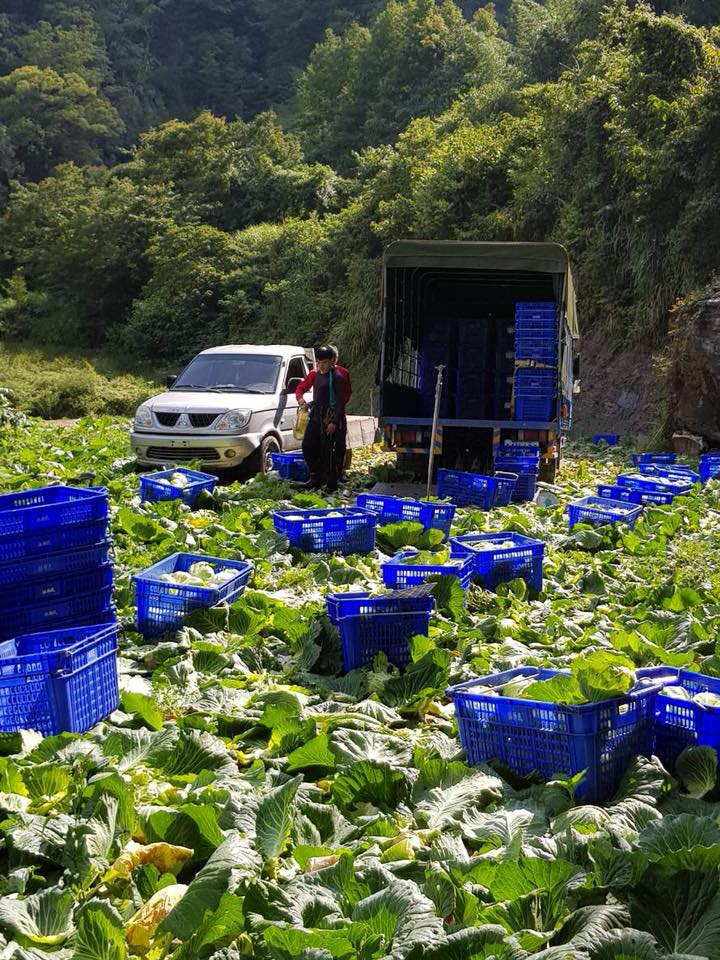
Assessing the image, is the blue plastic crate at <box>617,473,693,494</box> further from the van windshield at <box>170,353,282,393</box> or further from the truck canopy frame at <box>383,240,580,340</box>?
the van windshield at <box>170,353,282,393</box>

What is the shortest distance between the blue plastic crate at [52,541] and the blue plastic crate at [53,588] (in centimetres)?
14

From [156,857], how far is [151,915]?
0.37 metres

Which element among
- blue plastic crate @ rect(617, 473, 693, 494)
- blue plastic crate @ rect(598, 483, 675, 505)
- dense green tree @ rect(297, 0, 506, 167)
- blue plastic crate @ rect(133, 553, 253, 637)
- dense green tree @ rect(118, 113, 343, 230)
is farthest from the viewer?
dense green tree @ rect(297, 0, 506, 167)

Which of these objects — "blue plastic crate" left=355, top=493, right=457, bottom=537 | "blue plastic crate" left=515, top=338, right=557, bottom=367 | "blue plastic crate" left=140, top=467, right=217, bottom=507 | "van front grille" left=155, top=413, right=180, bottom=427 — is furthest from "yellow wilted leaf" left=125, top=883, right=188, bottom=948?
"blue plastic crate" left=515, top=338, right=557, bottom=367

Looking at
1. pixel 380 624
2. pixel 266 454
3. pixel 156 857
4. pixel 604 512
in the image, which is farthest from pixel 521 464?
pixel 156 857

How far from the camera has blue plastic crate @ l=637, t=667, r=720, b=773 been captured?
4266mm

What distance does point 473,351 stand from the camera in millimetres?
16094

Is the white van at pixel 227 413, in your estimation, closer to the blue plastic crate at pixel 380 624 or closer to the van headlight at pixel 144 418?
the van headlight at pixel 144 418

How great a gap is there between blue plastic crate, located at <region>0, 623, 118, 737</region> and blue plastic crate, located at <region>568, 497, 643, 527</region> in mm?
5890

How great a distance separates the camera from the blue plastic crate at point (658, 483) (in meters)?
11.6

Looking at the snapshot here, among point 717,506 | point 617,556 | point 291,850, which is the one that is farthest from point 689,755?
point 717,506

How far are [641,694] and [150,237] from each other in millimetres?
42082

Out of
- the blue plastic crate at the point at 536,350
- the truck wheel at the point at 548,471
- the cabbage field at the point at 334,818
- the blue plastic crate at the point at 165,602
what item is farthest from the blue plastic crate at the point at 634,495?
the blue plastic crate at the point at 165,602

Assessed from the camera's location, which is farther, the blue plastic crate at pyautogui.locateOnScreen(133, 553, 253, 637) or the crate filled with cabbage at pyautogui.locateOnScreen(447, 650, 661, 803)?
the blue plastic crate at pyautogui.locateOnScreen(133, 553, 253, 637)
